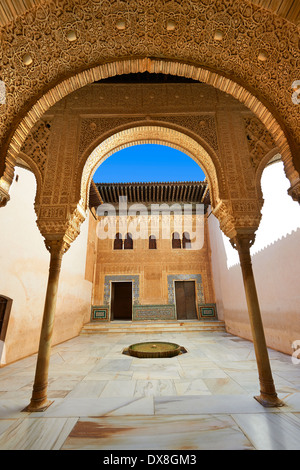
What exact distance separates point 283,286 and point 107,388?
373 centimetres

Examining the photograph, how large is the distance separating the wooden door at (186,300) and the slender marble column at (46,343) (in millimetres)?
7164

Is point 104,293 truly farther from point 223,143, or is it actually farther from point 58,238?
point 223,143

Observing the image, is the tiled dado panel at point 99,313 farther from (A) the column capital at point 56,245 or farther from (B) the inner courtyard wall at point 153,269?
(A) the column capital at point 56,245

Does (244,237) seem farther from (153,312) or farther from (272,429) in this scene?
(153,312)

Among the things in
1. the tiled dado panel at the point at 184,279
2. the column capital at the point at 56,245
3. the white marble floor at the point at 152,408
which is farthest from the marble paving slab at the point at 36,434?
the tiled dado panel at the point at 184,279

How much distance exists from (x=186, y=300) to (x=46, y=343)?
7364 millimetres

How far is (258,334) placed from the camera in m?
2.52

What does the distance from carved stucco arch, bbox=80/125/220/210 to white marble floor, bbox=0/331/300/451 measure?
2.40 meters

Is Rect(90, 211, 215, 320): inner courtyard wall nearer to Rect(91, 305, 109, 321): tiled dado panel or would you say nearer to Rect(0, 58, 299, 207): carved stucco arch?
Rect(91, 305, 109, 321): tiled dado panel

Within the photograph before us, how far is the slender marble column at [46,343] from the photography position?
7.54 ft

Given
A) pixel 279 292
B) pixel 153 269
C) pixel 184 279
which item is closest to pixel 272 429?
pixel 279 292

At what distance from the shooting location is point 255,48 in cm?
189

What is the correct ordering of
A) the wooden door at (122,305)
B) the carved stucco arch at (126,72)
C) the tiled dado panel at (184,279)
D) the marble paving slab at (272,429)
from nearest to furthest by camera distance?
the marble paving slab at (272,429)
the carved stucco arch at (126,72)
the tiled dado panel at (184,279)
the wooden door at (122,305)

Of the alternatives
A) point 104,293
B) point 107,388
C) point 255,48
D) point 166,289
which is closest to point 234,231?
point 255,48
